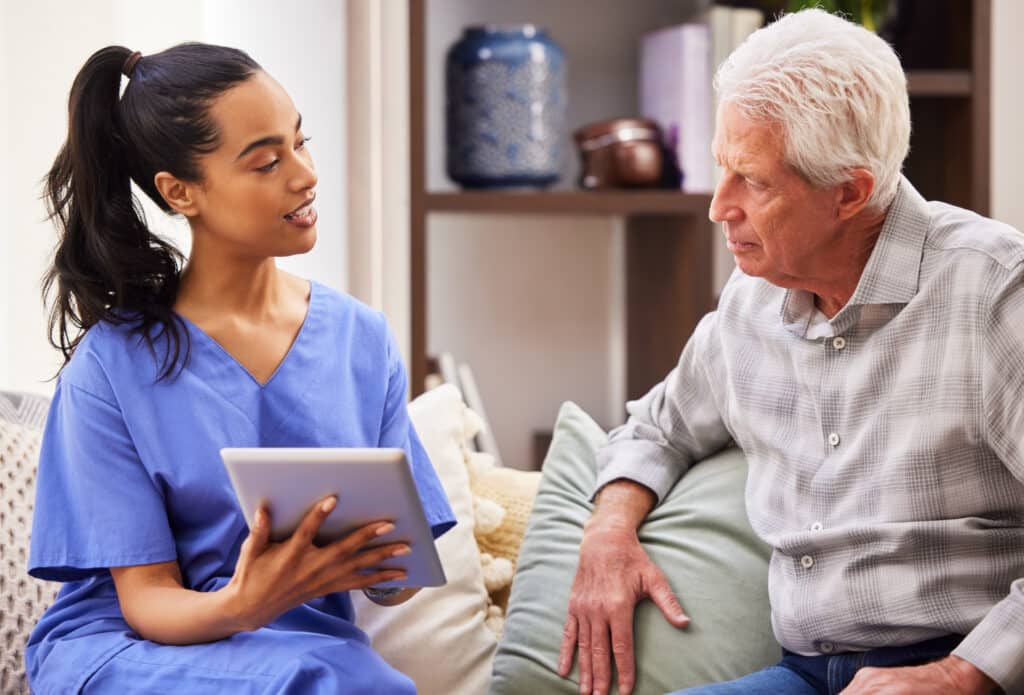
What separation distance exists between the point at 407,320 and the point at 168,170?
45.4 inches

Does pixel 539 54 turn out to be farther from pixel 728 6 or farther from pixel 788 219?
pixel 788 219

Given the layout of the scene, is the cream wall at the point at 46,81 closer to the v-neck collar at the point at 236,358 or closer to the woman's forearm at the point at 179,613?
the v-neck collar at the point at 236,358

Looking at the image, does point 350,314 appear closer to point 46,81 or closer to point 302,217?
point 302,217

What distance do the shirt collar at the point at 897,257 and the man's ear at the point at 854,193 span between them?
4 cm

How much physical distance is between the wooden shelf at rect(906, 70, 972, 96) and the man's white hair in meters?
1.24

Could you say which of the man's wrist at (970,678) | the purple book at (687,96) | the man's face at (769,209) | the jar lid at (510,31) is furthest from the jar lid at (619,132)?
the man's wrist at (970,678)

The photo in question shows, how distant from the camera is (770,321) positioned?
1.42 metres

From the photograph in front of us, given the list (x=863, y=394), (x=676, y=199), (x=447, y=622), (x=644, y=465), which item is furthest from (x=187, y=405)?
(x=676, y=199)

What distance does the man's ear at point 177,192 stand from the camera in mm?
1265

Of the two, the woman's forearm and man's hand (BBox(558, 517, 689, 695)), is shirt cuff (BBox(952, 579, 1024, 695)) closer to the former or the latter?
man's hand (BBox(558, 517, 689, 695))

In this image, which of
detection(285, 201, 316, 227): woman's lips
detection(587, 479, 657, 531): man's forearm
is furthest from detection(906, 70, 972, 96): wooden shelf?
detection(285, 201, 316, 227): woman's lips

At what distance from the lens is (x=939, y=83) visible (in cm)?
246

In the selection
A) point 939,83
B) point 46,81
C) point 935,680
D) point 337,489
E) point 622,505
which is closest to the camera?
point 337,489

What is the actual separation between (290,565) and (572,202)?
1.39 meters
